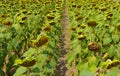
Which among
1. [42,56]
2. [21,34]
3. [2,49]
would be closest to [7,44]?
[2,49]

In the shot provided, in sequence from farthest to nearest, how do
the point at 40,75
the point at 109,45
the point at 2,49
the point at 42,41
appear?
the point at 109,45 < the point at 2,49 < the point at 42,41 < the point at 40,75

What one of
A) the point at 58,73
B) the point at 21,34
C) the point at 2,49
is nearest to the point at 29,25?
the point at 21,34

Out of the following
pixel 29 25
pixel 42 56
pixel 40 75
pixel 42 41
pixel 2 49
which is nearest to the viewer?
pixel 40 75

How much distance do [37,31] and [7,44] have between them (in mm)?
3618

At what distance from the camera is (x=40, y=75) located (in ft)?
15.4

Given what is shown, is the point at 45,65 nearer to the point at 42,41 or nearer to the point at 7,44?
the point at 42,41

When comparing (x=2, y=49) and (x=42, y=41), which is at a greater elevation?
(x=42, y=41)

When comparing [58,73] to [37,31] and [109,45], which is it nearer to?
[109,45]

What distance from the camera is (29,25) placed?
10.2 meters

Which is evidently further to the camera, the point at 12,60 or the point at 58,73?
the point at 58,73

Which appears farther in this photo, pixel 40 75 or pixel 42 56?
pixel 42 56

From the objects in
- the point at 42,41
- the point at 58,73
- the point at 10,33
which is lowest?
the point at 58,73

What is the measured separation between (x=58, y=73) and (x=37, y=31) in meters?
2.93

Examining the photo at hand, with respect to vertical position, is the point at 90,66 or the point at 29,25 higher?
the point at 90,66
